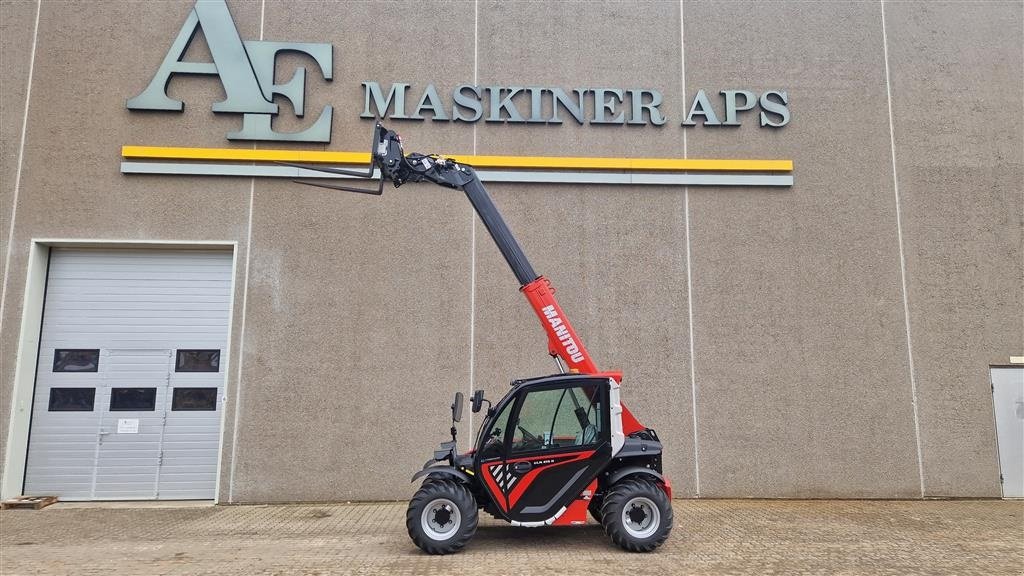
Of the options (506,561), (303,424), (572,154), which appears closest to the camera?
(506,561)

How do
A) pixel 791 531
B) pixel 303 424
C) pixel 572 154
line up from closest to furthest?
1. pixel 791 531
2. pixel 303 424
3. pixel 572 154

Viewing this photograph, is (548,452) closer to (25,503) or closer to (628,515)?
(628,515)

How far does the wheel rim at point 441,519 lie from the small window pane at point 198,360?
507cm

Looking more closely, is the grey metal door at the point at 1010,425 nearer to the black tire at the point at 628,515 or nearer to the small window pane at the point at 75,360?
the black tire at the point at 628,515

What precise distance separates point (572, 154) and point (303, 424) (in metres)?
5.93

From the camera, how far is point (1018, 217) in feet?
33.7

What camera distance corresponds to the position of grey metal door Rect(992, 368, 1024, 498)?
963cm

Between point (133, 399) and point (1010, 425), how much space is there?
44.5ft

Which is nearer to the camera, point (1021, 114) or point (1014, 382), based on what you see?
point (1014, 382)

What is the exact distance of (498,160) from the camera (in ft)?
32.7

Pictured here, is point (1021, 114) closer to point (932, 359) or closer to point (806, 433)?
point (932, 359)

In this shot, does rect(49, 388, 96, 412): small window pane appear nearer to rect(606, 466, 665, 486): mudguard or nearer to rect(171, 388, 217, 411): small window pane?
rect(171, 388, 217, 411): small window pane

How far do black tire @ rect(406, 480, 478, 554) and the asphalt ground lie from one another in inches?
6.8

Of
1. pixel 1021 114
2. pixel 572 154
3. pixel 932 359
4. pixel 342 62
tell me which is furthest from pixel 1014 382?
pixel 342 62
